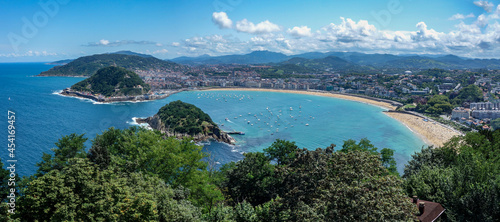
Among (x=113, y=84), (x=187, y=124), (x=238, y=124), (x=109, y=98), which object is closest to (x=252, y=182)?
(x=187, y=124)

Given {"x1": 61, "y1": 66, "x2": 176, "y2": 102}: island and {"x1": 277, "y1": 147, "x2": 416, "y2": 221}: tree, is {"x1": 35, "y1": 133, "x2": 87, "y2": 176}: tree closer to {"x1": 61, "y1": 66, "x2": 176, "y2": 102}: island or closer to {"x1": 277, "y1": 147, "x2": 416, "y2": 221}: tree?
{"x1": 277, "y1": 147, "x2": 416, "y2": 221}: tree

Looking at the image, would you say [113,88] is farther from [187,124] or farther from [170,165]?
[170,165]

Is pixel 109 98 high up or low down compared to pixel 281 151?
up

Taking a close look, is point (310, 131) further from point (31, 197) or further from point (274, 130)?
point (31, 197)

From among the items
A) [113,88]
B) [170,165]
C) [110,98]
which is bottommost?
[110,98]

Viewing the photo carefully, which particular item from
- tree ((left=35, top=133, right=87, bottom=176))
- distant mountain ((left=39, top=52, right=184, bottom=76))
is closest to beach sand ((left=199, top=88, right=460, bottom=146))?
tree ((left=35, top=133, right=87, bottom=176))
